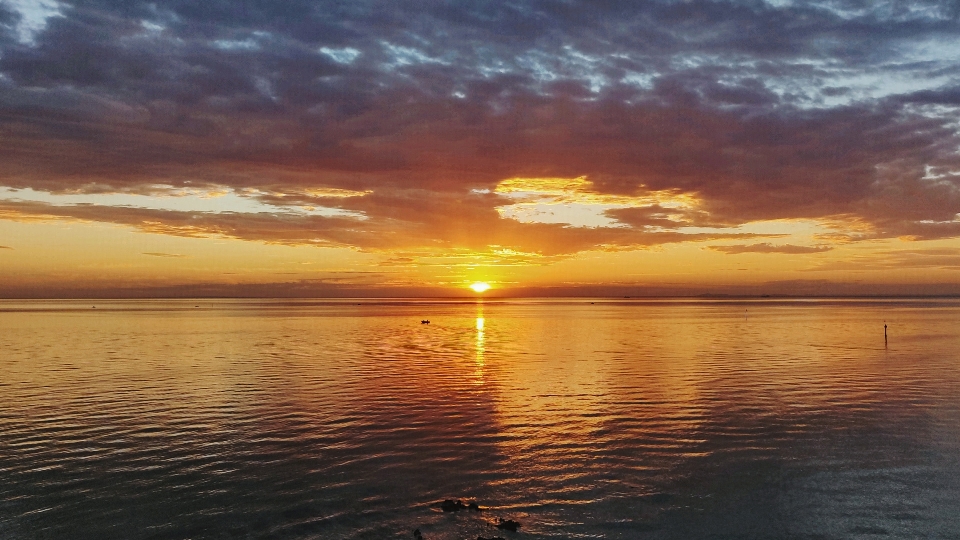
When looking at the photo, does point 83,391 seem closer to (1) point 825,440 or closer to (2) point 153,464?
(2) point 153,464

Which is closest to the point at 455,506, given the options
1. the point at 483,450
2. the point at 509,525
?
the point at 509,525

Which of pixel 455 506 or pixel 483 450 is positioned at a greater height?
pixel 455 506

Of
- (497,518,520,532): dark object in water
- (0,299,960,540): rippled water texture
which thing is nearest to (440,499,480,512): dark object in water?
(0,299,960,540): rippled water texture

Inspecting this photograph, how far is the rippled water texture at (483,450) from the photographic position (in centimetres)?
1838

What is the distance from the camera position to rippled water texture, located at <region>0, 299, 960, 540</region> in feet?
60.3

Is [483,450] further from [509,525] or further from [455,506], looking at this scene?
[509,525]

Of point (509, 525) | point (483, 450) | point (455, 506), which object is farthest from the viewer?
point (483, 450)

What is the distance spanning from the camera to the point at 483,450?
86.2ft

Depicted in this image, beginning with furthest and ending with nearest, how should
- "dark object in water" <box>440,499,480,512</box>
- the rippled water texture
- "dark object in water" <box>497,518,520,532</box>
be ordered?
"dark object in water" <box>440,499,480,512</box>, the rippled water texture, "dark object in water" <box>497,518,520,532</box>

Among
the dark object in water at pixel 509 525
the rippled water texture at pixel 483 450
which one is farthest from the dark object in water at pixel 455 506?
the dark object in water at pixel 509 525

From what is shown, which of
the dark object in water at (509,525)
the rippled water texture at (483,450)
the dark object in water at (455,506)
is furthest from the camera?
the dark object in water at (455,506)

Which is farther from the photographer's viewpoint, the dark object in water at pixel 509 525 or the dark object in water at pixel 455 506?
the dark object in water at pixel 455 506

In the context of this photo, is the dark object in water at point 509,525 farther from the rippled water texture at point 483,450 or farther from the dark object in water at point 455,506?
the dark object in water at point 455,506

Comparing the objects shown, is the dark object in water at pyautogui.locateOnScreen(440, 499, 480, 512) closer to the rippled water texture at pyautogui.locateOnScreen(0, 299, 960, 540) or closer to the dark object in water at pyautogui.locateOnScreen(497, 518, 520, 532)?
the rippled water texture at pyautogui.locateOnScreen(0, 299, 960, 540)
